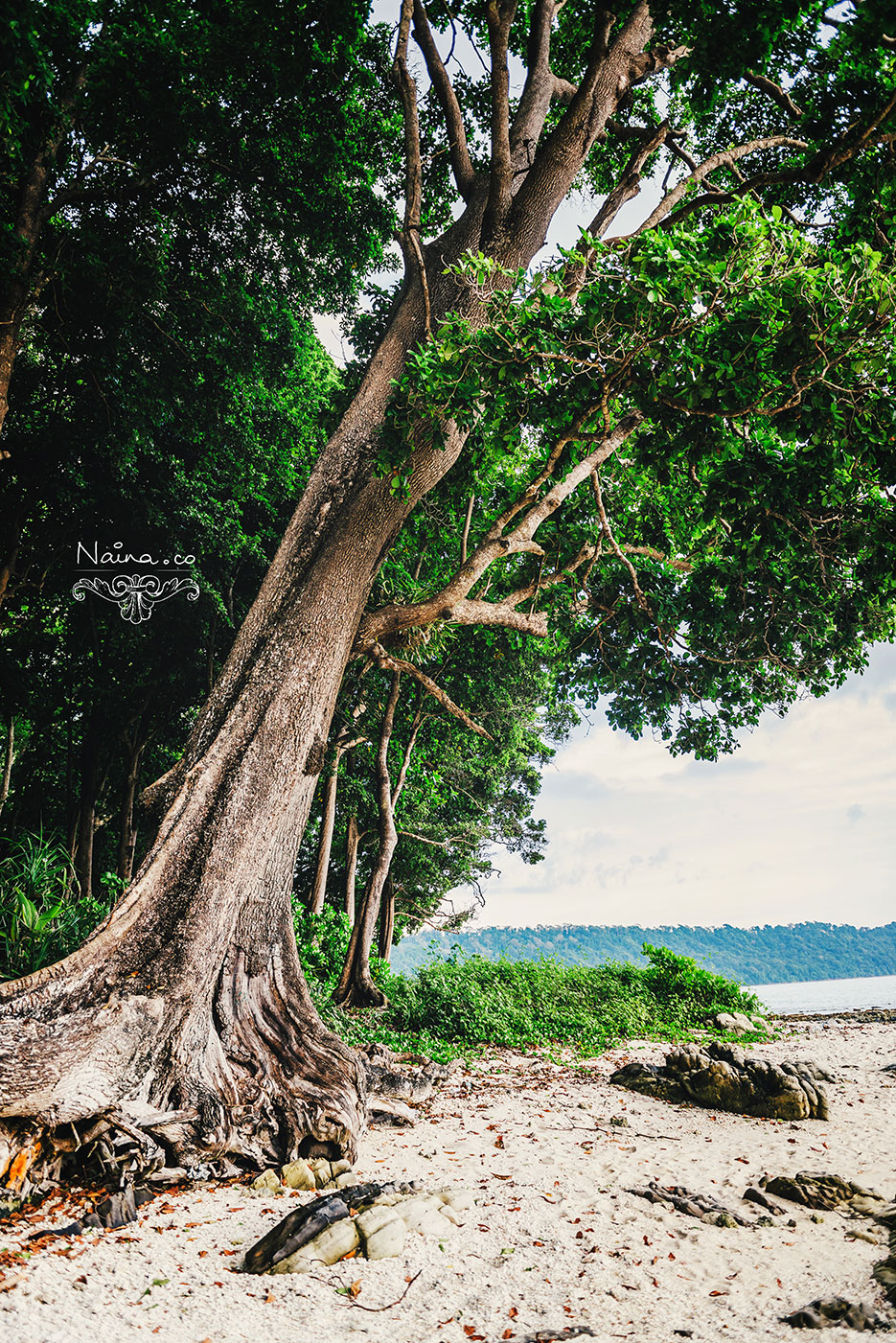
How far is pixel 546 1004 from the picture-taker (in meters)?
12.2

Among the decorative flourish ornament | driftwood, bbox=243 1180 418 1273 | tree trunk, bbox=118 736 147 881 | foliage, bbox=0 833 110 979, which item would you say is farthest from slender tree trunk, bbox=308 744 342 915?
driftwood, bbox=243 1180 418 1273

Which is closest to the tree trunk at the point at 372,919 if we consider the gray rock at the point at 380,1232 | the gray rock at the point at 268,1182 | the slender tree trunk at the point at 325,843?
the slender tree trunk at the point at 325,843

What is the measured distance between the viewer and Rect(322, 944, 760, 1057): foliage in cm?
968

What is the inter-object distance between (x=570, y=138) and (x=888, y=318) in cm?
367

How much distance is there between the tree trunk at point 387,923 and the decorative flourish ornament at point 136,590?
25.2 ft

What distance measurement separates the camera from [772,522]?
709 cm

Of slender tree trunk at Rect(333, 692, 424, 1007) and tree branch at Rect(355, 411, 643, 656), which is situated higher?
tree branch at Rect(355, 411, 643, 656)

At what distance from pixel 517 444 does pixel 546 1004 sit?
10.0 metres

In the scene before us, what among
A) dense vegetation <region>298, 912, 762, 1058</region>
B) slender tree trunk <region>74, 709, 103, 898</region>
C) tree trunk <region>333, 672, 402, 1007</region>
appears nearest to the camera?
dense vegetation <region>298, 912, 762, 1058</region>

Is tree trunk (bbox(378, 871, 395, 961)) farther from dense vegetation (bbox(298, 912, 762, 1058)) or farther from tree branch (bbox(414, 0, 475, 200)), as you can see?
tree branch (bbox(414, 0, 475, 200))

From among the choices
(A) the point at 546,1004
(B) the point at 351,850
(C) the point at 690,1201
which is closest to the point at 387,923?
(B) the point at 351,850


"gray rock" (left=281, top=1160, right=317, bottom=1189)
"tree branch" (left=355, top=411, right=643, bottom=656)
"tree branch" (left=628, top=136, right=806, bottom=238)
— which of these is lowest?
"gray rock" (left=281, top=1160, right=317, bottom=1189)

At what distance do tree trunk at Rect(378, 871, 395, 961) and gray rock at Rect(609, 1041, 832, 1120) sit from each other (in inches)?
327

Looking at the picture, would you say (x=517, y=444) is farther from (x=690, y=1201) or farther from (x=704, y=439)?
(x=690, y=1201)
